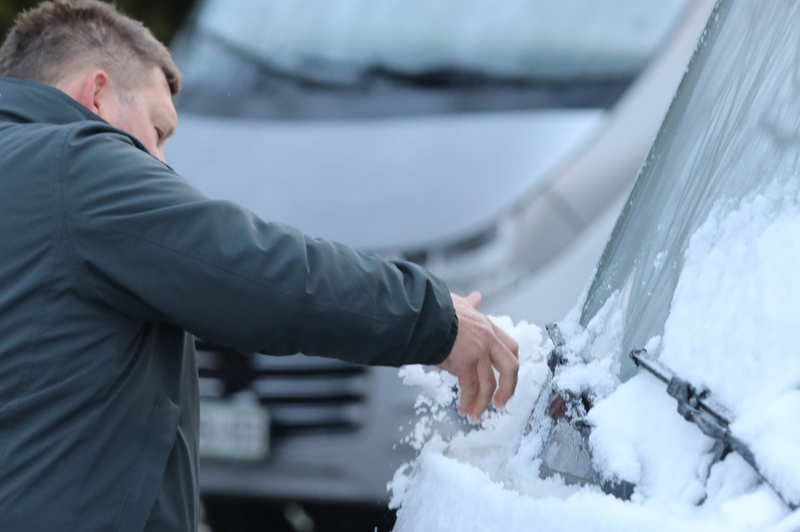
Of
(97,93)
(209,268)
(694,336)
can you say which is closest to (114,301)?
(209,268)

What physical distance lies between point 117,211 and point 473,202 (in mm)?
1774

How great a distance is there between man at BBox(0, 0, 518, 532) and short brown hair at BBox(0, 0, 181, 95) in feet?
0.90

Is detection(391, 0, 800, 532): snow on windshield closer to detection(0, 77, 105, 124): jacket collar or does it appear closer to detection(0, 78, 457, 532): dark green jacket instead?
detection(0, 78, 457, 532): dark green jacket

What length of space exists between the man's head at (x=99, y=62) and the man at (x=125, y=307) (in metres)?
0.25

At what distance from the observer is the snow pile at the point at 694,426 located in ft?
2.39

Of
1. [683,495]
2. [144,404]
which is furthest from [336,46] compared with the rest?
[683,495]

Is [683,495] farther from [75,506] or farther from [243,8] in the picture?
[243,8]

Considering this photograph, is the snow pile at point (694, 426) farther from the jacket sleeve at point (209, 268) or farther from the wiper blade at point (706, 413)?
the jacket sleeve at point (209, 268)

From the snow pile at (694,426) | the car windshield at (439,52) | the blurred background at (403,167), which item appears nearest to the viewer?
the snow pile at (694,426)

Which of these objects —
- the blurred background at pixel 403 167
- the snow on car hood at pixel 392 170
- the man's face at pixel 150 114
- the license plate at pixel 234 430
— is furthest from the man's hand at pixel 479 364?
the license plate at pixel 234 430

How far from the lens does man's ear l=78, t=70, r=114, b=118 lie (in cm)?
139

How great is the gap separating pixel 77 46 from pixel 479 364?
34.4 inches

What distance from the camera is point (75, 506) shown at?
110 centimetres

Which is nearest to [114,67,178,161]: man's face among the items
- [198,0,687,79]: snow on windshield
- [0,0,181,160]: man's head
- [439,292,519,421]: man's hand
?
[0,0,181,160]: man's head
